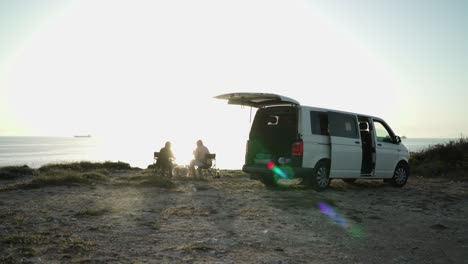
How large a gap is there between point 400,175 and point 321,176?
3.58 metres

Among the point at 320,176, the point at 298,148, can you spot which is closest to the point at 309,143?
the point at 298,148

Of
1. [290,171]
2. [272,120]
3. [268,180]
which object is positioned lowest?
[268,180]

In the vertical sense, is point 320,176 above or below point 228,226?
above

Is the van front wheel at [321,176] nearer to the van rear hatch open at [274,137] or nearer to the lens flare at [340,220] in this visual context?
the van rear hatch open at [274,137]

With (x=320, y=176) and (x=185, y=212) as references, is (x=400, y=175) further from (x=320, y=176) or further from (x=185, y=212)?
(x=185, y=212)

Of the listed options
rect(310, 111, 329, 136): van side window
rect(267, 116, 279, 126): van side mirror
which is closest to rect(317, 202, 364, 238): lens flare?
rect(310, 111, 329, 136): van side window

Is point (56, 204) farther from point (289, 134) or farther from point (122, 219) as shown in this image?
point (289, 134)

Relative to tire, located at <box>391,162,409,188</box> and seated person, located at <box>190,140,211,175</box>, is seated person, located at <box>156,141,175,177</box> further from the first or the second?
tire, located at <box>391,162,409,188</box>

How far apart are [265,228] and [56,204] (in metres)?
4.36

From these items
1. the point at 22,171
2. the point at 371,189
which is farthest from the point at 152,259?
the point at 22,171

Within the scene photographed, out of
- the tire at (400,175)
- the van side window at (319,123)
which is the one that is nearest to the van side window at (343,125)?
the van side window at (319,123)

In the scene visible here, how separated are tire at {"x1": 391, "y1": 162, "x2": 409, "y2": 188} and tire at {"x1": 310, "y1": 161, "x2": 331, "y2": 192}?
9.72 feet

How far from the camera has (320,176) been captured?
10984 mm

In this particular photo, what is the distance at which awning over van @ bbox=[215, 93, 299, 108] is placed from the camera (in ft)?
34.9
